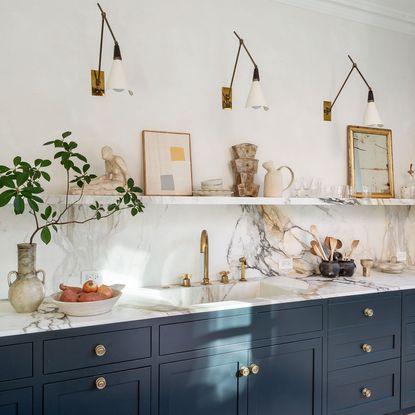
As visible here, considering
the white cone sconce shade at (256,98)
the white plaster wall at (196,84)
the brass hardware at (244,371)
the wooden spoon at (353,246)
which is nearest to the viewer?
the brass hardware at (244,371)

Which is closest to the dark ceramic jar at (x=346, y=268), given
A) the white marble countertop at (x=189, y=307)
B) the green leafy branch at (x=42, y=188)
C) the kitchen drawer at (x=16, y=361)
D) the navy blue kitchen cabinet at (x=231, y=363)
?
the white marble countertop at (x=189, y=307)

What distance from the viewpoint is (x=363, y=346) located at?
2.37 metres

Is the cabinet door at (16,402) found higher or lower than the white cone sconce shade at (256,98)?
lower

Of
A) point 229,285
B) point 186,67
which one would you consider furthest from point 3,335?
point 186,67

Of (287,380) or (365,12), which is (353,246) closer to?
(287,380)

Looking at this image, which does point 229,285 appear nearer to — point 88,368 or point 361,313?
point 361,313

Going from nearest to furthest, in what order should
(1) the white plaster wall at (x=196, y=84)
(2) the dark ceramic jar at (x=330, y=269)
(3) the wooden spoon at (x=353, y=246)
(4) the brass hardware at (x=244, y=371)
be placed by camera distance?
(4) the brass hardware at (x=244, y=371), (1) the white plaster wall at (x=196, y=84), (2) the dark ceramic jar at (x=330, y=269), (3) the wooden spoon at (x=353, y=246)

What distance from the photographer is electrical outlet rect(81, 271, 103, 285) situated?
2.26 metres

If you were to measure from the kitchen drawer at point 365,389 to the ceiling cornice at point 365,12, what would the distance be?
2.35 metres

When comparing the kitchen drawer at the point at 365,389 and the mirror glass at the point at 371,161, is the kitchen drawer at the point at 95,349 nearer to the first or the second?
the kitchen drawer at the point at 365,389

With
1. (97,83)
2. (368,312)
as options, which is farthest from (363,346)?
(97,83)

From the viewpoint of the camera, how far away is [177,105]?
8.24 feet

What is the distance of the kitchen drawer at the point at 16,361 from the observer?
1.62 m

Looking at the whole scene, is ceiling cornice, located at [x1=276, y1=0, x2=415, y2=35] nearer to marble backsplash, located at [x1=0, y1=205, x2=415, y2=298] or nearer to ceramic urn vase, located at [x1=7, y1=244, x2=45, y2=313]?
marble backsplash, located at [x1=0, y1=205, x2=415, y2=298]
